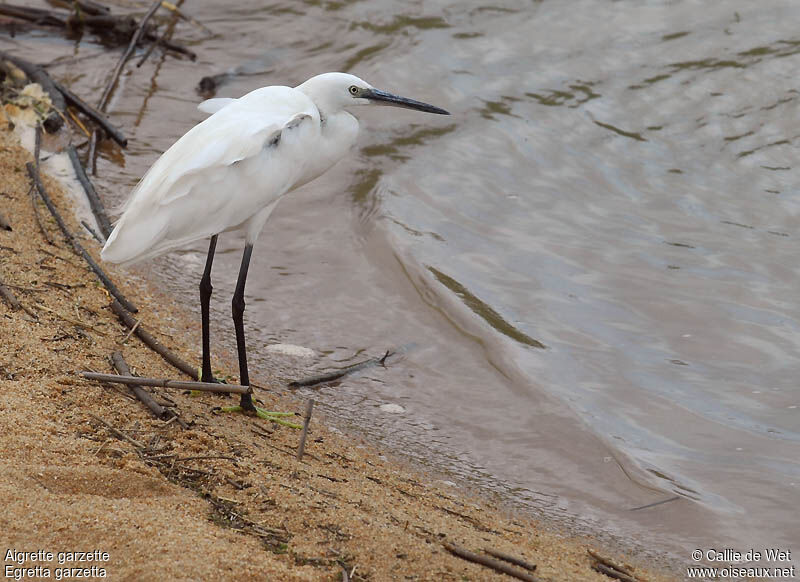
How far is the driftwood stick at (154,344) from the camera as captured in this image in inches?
163

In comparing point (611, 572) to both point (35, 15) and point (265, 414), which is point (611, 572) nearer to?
point (265, 414)

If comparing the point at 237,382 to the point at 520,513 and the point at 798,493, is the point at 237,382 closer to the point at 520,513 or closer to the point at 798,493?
the point at 520,513

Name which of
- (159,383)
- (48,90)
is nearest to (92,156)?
(48,90)

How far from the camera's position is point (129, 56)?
28.2ft

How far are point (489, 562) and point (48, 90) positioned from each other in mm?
5491

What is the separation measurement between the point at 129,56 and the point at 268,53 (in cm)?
177

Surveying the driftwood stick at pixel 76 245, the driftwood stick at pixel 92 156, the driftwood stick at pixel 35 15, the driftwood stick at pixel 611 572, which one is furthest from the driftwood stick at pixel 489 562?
the driftwood stick at pixel 35 15

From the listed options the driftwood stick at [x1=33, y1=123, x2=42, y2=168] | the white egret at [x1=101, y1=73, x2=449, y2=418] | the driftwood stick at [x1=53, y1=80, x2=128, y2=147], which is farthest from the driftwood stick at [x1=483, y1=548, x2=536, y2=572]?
the driftwood stick at [x1=53, y1=80, x2=128, y2=147]

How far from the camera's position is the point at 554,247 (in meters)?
6.40

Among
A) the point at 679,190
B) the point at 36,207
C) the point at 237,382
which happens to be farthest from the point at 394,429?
the point at 679,190

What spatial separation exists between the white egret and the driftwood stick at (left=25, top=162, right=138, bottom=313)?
0.66 m

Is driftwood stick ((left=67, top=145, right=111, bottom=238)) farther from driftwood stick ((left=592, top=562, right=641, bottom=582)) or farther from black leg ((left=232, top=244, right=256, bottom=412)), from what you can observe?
driftwood stick ((left=592, top=562, right=641, bottom=582))

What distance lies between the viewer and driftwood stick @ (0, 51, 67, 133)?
667 cm

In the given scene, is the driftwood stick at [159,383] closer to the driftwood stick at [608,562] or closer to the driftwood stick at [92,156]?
the driftwood stick at [608,562]
